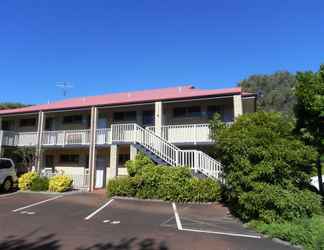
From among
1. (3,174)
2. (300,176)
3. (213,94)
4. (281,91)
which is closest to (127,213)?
(300,176)

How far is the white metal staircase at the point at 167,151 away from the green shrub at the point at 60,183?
3586mm

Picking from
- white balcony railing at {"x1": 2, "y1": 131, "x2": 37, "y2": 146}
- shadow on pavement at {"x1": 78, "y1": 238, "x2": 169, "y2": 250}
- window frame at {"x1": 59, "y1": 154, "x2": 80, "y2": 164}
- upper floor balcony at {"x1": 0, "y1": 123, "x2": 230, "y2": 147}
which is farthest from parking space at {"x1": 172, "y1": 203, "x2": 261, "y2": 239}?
white balcony railing at {"x1": 2, "y1": 131, "x2": 37, "y2": 146}

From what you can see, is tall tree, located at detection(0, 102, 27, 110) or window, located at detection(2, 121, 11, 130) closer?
window, located at detection(2, 121, 11, 130)

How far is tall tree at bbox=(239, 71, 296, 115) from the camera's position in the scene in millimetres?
42938

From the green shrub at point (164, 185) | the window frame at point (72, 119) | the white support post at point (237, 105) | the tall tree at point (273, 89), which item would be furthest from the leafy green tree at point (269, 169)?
the tall tree at point (273, 89)

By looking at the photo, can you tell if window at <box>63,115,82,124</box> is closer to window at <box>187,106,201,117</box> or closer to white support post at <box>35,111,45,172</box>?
white support post at <box>35,111,45,172</box>

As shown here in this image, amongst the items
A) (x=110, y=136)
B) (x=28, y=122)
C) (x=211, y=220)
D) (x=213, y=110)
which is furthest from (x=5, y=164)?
(x=211, y=220)

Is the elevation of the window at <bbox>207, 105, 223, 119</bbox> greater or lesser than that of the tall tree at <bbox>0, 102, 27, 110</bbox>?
lesser

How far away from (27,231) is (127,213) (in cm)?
391

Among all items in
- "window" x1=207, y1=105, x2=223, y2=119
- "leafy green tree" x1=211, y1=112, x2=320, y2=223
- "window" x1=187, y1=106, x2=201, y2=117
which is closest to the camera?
"leafy green tree" x1=211, y1=112, x2=320, y2=223

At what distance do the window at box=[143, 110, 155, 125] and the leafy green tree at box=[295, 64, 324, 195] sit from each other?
11.2m

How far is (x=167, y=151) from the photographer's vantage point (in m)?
16.7

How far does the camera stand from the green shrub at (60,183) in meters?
17.7

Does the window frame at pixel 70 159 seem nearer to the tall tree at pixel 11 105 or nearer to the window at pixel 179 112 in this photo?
the window at pixel 179 112
